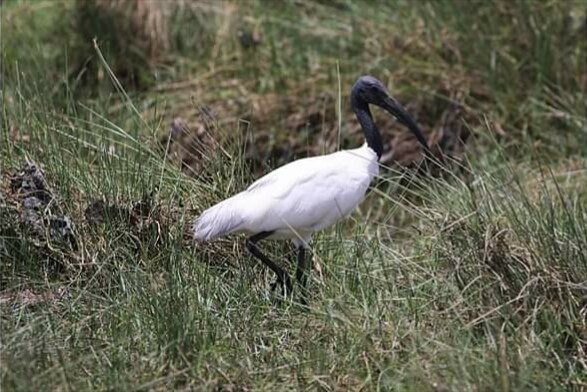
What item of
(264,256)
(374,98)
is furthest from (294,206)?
(374,98)

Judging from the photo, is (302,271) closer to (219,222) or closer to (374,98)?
(219,222)

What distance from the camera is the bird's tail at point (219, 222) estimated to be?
17.6ft

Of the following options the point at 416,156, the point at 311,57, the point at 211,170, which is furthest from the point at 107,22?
the point at 211,170

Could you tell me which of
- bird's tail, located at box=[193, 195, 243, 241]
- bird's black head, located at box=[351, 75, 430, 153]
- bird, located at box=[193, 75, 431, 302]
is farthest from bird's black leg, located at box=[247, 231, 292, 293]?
bird's black head, located at box=[351, 75, 430, 153]

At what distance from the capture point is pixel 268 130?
8492 mm

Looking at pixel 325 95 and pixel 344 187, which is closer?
pixel 344 187

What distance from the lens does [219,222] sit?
17.6 feet

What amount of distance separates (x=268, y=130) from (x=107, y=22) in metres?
1.13

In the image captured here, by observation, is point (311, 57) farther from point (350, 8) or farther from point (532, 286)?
point (532, 286)

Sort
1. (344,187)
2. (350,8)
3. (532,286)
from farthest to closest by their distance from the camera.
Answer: (350,8), (344,187), (532,286)

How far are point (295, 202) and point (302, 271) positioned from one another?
231 millimetres

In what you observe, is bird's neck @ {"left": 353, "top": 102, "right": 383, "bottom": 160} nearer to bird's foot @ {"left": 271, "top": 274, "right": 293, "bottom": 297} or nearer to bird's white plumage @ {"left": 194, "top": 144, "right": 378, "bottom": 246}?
bird's white plumage @ {"left": 194, "top": 144, "right": 378, "bottom": 246}

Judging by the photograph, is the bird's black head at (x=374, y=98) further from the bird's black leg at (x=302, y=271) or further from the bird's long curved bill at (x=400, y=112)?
the bird's black leg at (x=302, y=271)

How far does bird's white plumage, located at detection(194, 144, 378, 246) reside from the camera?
5.41m
